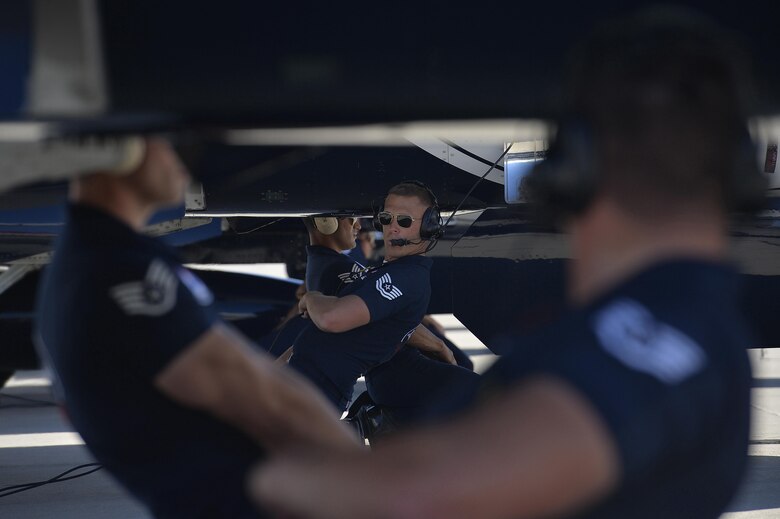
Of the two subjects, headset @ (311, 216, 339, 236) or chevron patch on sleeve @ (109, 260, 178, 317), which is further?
headset @ (311, 216, 339, 236)

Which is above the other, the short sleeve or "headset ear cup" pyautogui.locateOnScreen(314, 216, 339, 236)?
"headset ear cup" pyautogui.locateOnScreen(314, 216, 339, 236)

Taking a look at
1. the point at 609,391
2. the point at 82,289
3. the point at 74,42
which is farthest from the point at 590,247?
the point at 74,42

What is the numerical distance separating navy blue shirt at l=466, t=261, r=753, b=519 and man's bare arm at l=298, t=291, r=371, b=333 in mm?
3166

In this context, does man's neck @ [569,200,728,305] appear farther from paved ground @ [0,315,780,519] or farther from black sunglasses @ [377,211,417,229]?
black sunglasses @ [377,211,417,229]

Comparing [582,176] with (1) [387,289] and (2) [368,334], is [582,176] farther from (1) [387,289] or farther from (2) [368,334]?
(2) [368,334]

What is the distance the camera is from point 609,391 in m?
0.72

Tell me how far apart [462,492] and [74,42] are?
1.07 meters

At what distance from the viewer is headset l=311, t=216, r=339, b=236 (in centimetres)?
493

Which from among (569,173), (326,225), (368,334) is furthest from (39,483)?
(569,173)

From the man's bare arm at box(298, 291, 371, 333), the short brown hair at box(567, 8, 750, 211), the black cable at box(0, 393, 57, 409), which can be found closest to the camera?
the short brown hair at box(567, 8, 750, 211)

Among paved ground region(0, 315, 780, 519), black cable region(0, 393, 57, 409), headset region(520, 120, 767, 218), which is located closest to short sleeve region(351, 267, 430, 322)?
paved ground region(0, 315, 780, 519)

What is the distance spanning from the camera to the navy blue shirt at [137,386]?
1374 mm

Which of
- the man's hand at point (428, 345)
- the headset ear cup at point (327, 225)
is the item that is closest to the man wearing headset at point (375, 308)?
the man's hand at point (428, 345)

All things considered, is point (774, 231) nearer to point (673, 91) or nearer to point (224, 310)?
point (224, 310)
